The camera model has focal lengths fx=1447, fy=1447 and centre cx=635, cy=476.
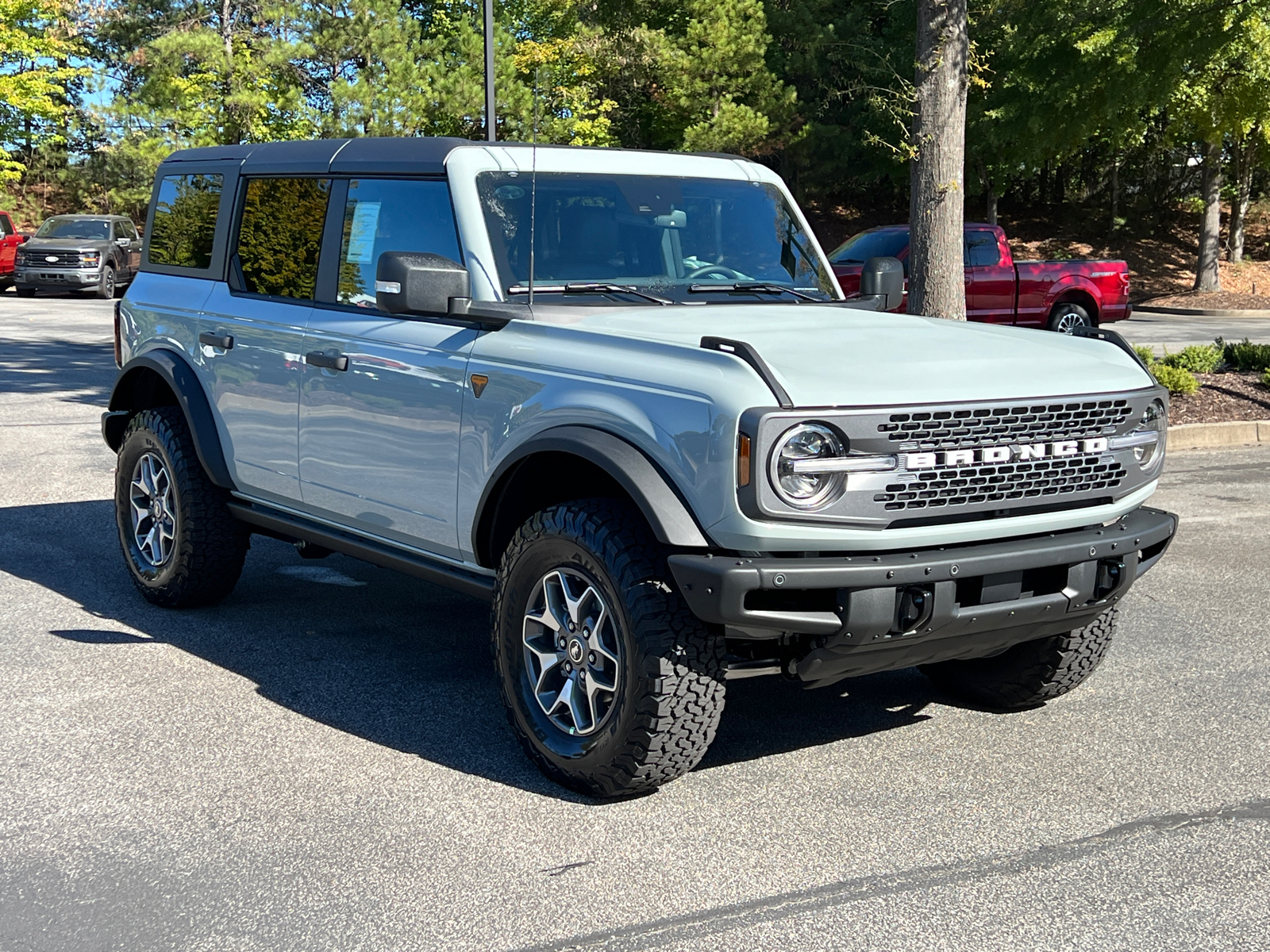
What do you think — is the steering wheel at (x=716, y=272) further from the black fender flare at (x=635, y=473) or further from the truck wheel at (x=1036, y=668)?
the truck wheel at (x=1036, y=668)

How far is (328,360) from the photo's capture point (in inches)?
215

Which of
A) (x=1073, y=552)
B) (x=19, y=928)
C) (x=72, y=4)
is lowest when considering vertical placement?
(x=19, y=928)

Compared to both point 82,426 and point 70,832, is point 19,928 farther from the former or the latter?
point 82,426

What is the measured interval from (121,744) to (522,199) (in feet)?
7.68

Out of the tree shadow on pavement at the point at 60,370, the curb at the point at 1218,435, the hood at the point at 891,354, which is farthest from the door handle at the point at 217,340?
the curb at the point at 1218,435

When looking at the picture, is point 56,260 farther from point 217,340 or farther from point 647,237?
point 647,237

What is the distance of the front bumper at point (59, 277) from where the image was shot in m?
31.1

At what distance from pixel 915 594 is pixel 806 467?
0.50 meters

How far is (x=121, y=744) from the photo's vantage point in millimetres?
4848

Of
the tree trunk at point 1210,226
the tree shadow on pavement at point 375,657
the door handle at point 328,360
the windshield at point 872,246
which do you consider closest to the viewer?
the tree shadow on pavement at point 375,657

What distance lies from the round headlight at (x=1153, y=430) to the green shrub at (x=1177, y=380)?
913 centimetres

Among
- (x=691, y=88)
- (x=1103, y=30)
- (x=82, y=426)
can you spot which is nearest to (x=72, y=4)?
(x=691, y=88)

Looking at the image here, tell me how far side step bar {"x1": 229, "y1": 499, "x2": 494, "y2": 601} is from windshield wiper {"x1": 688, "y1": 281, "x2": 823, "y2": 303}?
4.30 ft

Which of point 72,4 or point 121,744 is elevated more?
point 72,4
